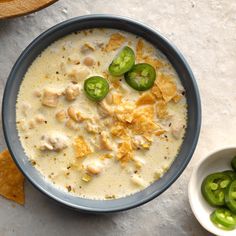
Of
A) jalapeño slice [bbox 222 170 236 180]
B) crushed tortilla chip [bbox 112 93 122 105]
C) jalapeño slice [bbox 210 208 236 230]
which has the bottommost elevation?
jalapeño slice [bbox 210 208 236 230]

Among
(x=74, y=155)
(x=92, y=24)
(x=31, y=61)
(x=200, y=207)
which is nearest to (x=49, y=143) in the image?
(x=74, y=155)

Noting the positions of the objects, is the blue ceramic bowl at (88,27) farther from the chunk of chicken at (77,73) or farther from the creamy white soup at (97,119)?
the chunk of chicken at (77,73)

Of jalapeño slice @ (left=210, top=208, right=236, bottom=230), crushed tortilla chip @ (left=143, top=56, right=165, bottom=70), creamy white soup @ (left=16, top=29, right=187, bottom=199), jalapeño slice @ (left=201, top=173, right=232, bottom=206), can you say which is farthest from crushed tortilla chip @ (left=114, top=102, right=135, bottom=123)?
jalapeño slice @ (left=210, top=208, right=236, bottom=230)

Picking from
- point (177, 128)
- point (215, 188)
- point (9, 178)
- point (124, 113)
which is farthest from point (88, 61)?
point (215, 188)

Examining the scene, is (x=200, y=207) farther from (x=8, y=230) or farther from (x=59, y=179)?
(x=8, y=230)

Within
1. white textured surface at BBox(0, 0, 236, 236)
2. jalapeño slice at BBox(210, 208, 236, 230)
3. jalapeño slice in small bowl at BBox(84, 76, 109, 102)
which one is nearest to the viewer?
jalapeño slice in small bowl at BBox(84, 76, 109, 102)

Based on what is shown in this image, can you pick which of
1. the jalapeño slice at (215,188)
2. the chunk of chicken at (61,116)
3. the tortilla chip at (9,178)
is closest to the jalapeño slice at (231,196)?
the jalapeño slice at (215,188)

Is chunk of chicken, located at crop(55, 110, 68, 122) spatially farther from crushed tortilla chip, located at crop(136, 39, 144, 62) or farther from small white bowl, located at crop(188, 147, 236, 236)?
small white bowl, located at crop(188, 147, 236, 236)
